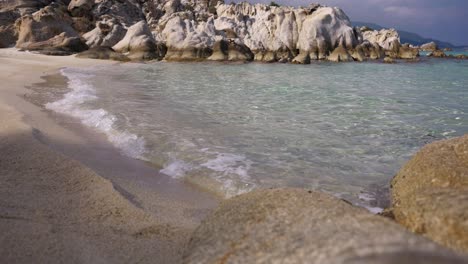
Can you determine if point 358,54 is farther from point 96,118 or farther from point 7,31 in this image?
point 96,118

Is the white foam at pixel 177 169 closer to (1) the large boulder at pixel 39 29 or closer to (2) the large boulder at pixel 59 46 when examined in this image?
(2) the large boulder at pixel 59 46

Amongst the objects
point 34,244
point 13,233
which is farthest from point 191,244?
point 13,233

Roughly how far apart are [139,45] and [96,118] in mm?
25825

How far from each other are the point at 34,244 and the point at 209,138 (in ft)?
14.4

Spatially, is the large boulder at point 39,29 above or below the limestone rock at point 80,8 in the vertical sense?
below

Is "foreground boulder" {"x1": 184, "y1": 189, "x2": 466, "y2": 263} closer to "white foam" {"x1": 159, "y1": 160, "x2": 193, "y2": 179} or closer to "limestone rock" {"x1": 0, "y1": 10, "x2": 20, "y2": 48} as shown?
"white foam" {"x1": 159, "y1": 160, "x2": 193, "y2": 179}

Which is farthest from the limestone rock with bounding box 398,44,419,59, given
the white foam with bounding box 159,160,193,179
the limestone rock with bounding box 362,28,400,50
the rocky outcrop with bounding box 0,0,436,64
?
the white foam with bounding box 159,160,193,179

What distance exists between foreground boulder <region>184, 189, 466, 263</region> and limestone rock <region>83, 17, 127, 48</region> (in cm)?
3689

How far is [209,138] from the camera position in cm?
679

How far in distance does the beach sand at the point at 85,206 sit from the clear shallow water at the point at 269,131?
603 mm

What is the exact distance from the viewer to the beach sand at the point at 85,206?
2635 mm

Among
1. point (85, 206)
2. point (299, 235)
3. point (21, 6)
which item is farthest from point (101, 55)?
point (299, 235)

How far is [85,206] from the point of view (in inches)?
134

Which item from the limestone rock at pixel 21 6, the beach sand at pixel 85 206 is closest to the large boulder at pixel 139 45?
the limestone rock at pixel 21 6
